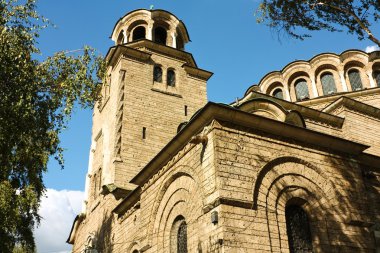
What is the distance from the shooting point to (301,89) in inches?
806

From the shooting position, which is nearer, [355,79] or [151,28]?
[355,79]

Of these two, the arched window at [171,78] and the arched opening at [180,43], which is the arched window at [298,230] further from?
the arched opening at [180,43]

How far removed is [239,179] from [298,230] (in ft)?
6.60

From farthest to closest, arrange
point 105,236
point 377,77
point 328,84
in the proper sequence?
point 328,84 < point 377,77 < point 105,236

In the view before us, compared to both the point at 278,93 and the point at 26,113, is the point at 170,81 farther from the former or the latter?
the point at 26,113

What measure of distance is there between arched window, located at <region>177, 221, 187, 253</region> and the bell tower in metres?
5.85

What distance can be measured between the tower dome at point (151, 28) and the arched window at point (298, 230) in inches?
522

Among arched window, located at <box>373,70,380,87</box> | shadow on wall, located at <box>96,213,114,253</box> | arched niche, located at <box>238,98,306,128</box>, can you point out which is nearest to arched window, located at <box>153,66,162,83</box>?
shadow on wall, located at <box>96,213,114,253</box>

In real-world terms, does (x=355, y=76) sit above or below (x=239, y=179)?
above

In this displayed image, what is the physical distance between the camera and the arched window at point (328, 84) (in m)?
19.5

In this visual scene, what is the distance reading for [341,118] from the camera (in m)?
15.2

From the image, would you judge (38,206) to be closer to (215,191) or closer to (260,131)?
(215,191)

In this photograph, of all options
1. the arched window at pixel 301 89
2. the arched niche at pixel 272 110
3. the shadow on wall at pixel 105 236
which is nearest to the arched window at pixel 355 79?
the arched window at pixel 301 89

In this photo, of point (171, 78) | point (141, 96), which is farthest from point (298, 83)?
point (141, 96)
